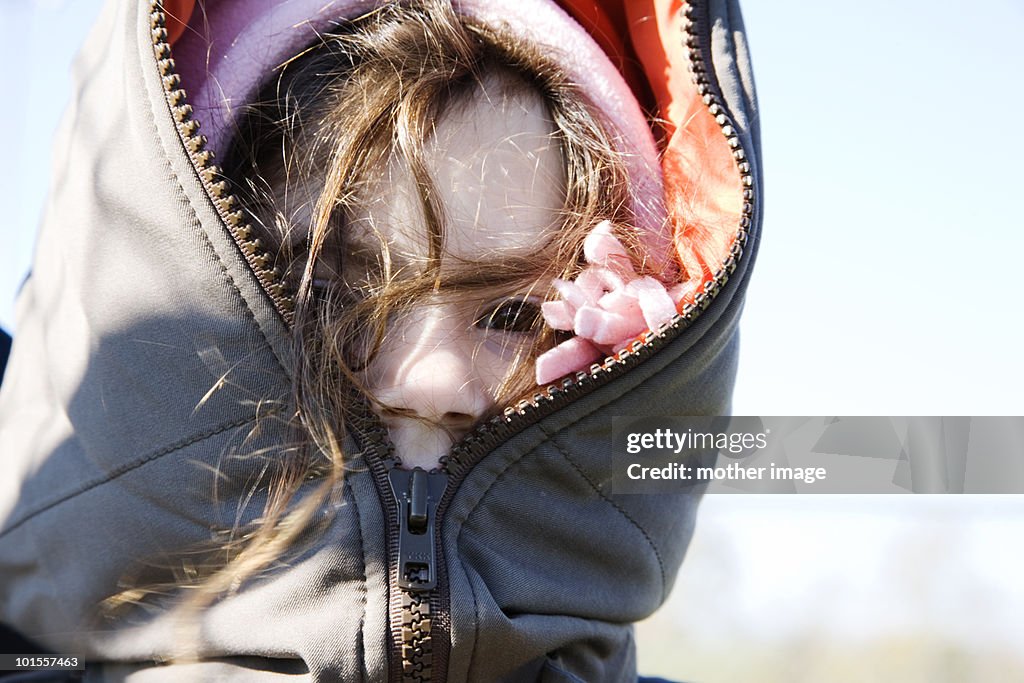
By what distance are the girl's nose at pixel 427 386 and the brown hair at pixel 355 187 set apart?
25 mm

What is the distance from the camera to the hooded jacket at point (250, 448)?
3.32 ft

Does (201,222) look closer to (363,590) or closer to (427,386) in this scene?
(427,386)

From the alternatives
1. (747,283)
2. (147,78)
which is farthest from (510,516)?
(147,78)

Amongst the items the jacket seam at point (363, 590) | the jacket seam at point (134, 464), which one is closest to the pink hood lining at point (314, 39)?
the jacket seam at point (134, 464)

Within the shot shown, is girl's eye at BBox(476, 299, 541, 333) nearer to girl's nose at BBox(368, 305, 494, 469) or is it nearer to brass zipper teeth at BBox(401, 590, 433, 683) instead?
girl's nose at BBox(368, 305, 494, 469)

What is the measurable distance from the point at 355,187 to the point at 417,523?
467 mm

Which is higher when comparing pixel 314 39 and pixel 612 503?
pixel 314 39

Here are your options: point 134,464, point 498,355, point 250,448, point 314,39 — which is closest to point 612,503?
point 498,355

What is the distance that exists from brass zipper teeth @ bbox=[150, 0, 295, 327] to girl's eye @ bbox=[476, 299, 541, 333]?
0.26m

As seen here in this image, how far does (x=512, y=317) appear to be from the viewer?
3.94ft

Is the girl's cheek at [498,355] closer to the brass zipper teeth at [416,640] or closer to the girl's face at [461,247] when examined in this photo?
the girl's face at [461,247]

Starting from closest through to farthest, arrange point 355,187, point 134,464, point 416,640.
Result: point 416,640, point 134,464, point 355,187

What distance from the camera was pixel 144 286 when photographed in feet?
3.56

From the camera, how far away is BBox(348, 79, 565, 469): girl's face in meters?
1.10
